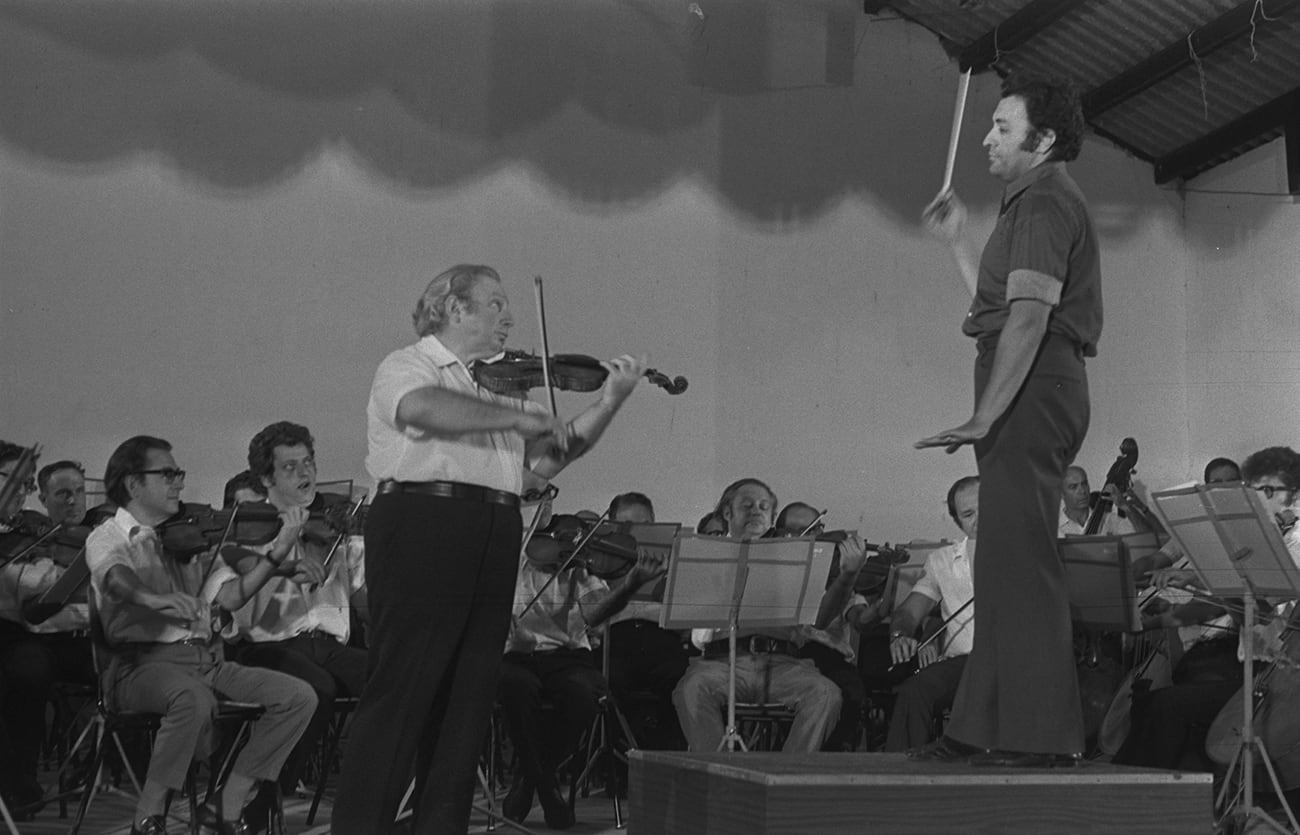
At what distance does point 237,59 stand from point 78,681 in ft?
10.9

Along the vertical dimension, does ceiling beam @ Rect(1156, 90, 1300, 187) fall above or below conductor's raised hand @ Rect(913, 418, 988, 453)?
above

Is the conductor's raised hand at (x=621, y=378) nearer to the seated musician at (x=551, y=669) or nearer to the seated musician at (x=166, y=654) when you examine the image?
the seated musician at (x=166, y=654)

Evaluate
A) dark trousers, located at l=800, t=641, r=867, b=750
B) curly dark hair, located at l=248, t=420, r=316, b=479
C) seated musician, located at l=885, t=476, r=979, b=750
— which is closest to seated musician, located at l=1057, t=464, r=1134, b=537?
seated musician, located at l=885, t=476, r=979, b=750

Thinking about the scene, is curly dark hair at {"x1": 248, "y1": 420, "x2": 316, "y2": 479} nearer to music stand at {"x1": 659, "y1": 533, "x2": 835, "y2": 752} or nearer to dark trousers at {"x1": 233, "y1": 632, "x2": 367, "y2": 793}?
dark trousers at {"x1": 233, "y1": 632, "x2": 367, "y2": 793}

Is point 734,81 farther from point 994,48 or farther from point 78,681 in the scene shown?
point 78,681

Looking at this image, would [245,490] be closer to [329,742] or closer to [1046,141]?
[329,742]

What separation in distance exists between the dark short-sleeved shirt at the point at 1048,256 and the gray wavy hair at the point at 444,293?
111 cm

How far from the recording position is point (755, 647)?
5738 mm

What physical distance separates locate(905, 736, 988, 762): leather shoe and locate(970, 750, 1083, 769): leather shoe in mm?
49

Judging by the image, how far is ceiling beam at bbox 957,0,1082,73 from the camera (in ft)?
24.7

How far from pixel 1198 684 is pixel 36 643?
3944 millimetres

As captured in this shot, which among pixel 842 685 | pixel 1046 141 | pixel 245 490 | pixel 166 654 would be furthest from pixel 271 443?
pixel 1046 141

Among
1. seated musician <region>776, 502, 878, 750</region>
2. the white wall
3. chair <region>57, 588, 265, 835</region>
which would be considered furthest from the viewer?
the white wall

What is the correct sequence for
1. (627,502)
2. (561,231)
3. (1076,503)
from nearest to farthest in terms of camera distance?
(1076,503), (627,502), (561,231)
